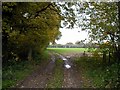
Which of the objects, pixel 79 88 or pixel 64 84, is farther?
pixel 64 84

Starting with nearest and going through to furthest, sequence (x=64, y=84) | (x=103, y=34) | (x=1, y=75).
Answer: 1. (x=64, y=84)
2. (x=1, y=75)
3. (x=103, y=34)

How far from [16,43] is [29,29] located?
1958 mm

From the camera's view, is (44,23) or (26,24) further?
(44,23)

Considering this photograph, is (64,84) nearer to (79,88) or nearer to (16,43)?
(79,88)

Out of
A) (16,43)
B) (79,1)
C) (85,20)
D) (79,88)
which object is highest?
(79,1)

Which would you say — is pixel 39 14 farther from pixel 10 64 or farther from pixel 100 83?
pixel 100 83

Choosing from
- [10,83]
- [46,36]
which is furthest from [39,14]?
[10,83]

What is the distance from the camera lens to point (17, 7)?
24266 mm

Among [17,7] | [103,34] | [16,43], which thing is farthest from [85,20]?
[16,43]

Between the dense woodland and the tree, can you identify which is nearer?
the dense woodland

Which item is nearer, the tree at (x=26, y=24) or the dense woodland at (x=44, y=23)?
the dense woodland at (x=44, y=23)

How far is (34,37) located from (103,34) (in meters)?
12.3

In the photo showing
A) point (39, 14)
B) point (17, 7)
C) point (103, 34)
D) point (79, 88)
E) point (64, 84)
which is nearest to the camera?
point (79, 88)

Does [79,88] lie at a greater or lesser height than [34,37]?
lesser
